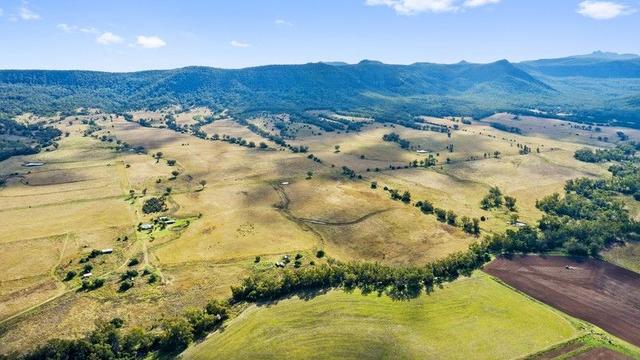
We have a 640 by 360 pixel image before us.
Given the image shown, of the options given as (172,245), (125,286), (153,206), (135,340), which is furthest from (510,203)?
(135,340)

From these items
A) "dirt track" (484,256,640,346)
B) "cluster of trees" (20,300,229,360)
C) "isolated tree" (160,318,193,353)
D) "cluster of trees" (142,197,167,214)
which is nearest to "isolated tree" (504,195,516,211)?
"dirt track" (484,256,640,346)

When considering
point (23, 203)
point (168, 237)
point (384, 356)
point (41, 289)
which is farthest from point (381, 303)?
point (23, 203)

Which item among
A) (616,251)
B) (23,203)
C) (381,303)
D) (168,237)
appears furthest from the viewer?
(23,203)

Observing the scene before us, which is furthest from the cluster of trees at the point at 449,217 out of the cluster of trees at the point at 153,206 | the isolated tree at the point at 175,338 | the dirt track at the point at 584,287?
the isolated tree at the point at 175,338

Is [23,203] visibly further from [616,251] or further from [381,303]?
[616,251]

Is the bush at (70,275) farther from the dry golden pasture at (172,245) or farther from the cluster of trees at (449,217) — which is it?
the cluster of trees at (449,217)

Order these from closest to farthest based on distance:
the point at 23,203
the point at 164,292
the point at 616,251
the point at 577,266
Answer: the point at 164,292 < the point at 577,266 < the point at 616,251 < the point at 23,203
